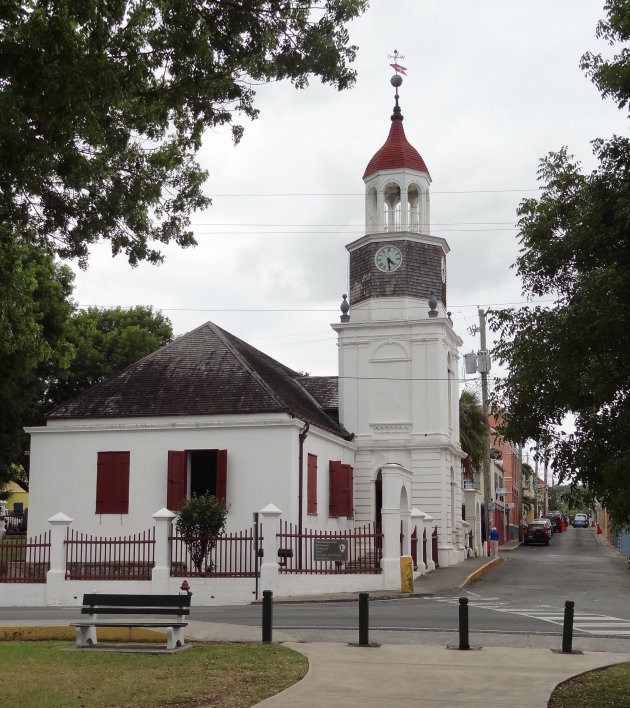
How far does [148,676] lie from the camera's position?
35.2 ft

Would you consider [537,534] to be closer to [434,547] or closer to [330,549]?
[434,547]

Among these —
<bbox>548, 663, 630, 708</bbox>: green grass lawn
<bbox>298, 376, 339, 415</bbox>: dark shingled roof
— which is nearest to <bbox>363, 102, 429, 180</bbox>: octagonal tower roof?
<bbox>298, 376, 339, 415</bbox>: dark shingled roof

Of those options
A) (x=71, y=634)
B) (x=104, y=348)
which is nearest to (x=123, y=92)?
(x=71, y=634)

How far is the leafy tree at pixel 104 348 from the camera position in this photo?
3791 cm

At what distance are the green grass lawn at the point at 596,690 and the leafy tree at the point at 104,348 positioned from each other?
2770 centimetres

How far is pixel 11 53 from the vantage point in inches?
355

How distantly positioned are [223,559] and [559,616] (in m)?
9.29

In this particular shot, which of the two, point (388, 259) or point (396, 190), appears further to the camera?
point (396, 190)

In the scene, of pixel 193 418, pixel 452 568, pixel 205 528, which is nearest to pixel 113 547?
pixel 205 528

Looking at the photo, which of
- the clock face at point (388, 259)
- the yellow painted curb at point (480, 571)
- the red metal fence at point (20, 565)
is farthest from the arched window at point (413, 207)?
the red metal fence at point (20, 565)

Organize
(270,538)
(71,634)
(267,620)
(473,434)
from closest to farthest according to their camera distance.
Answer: (267,620)
(71,634)
(270,538)
(473,434)

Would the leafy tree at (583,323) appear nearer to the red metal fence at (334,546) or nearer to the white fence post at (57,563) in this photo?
the red metal fence at (334,546)

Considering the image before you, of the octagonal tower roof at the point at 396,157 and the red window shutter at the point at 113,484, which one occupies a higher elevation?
the octagonal tower roof at the point at 396,157

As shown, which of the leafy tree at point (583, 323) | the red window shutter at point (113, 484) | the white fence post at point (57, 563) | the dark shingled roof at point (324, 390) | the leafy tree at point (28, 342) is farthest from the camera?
the dark shingled roof at point (324, 390)
